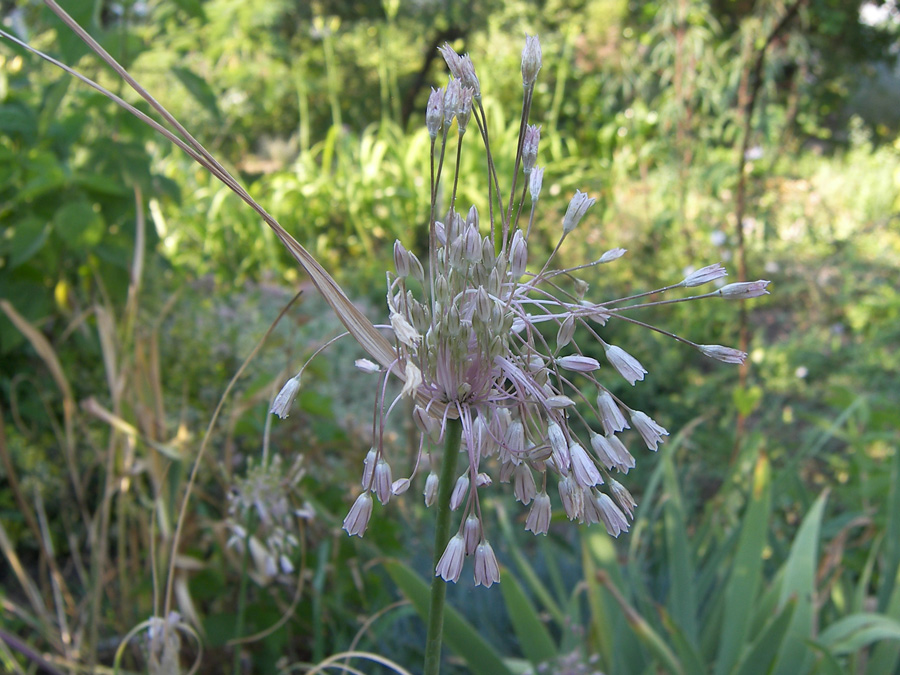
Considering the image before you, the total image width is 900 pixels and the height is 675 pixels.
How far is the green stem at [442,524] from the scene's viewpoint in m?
0.59

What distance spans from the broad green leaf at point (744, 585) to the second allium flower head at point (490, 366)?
1064mm

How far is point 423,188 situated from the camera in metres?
5.05

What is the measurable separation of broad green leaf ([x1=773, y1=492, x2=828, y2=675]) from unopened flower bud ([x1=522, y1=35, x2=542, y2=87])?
113 cm

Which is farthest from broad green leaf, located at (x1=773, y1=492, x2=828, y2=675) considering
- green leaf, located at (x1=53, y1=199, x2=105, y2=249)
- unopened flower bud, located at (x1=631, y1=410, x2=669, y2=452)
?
green leaf, located at (x1=53, y1=199, x2=105, y2=249)

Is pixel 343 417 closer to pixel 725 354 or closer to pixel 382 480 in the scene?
pixel 382 480

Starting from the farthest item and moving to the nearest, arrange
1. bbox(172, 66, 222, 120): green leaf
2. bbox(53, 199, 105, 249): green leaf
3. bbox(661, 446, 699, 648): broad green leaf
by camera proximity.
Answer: bbox(172, 66, 222, 120): green leaf < bbox(53, 199, 105, 249): green leaf < bbox(661, 446, 699, 648): broad green leaf

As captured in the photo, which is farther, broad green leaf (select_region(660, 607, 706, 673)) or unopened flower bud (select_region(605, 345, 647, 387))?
broad green leaf (select_region(660, 607, 706, 673))

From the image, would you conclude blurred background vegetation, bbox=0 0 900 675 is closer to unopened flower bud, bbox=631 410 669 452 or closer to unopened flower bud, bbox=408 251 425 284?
unopened flower bud, bbox=408 251 425 284

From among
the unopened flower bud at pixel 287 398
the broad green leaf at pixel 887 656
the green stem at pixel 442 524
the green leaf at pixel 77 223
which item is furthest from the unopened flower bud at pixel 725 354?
the green leaf at pixel 77 223

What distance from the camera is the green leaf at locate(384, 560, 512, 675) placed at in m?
1.11

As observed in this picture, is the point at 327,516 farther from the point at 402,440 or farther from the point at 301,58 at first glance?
the point at 301,58

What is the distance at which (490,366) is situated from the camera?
60cm

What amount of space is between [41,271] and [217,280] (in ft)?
3.81

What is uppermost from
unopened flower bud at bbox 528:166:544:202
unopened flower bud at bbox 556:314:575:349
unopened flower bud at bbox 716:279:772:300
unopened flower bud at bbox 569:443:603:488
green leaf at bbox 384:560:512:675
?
unopened flower bud at bbox 528:166:544:202
